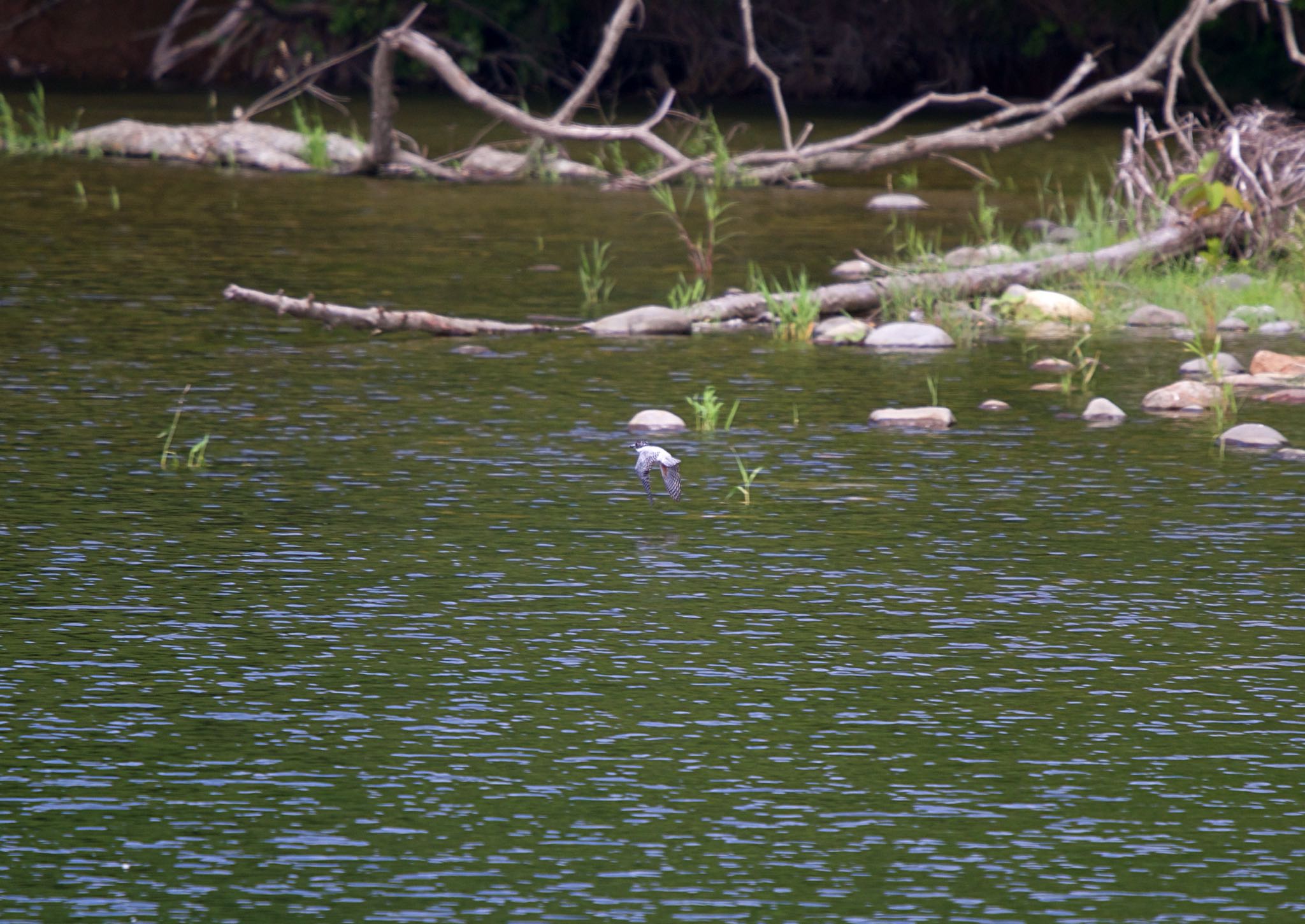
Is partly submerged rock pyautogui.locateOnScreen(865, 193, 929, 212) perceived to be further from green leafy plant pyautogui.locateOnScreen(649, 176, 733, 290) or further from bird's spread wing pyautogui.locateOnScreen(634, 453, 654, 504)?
bird's spread wing pyautogui.locateOnScreen(634, 453, 654, 504)

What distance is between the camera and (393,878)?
3.37 metres

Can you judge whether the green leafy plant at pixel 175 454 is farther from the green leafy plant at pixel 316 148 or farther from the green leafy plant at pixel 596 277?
the green leafy plant at pixel 316 148

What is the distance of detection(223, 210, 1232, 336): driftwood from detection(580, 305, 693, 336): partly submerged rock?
79 mm

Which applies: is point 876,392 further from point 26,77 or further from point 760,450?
point 26,77

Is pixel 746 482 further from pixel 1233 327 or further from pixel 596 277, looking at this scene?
pixel 596 277

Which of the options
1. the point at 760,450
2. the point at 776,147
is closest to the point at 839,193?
the point at 776,147

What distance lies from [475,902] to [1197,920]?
3.68 ft

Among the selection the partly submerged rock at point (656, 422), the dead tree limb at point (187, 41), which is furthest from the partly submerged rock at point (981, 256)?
the dead tree limb at point (187, 41)

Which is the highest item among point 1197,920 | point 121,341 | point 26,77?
point 26,77

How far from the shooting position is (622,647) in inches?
185

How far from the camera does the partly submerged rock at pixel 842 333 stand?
9430mm

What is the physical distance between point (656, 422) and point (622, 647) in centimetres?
268

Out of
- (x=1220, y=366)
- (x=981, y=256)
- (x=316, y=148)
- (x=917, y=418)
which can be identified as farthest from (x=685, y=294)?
(x=316, y=148)

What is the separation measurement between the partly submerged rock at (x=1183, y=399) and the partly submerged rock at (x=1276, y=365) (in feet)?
2.08
